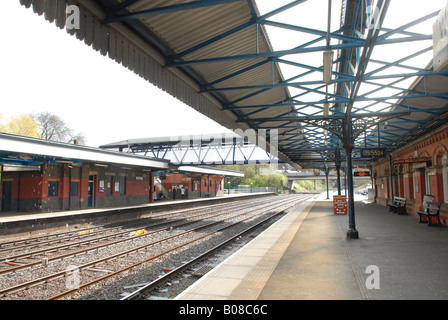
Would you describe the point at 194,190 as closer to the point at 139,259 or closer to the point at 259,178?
the point at 139,259

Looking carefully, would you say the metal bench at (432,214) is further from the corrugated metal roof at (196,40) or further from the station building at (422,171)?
the corrugated metal roof at (196,40)

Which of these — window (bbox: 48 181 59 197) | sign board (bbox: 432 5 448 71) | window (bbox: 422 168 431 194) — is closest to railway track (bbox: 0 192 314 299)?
window (bbox: 48 181 59 197)

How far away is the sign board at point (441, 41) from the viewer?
6.51 feet

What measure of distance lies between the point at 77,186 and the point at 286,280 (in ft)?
61.6

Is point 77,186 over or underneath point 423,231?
over

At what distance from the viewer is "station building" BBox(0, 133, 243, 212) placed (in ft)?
52.5

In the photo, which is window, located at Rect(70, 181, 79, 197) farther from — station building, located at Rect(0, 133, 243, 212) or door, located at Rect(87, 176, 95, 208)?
door, located at Rect(87, 176, 95, 208)

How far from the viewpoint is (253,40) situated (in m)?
7.41

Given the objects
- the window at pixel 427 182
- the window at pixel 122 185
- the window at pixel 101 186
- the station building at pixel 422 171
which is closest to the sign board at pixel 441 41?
the station building at pixel 422 171

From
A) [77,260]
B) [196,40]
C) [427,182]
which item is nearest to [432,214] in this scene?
[427,182]

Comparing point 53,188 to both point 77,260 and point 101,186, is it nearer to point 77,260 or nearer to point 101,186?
point 101,186

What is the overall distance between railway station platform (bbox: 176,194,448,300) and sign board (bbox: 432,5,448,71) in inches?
159

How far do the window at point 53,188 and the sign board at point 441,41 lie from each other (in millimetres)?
21003

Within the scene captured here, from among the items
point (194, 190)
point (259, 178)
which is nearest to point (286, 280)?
point (194, 190)
